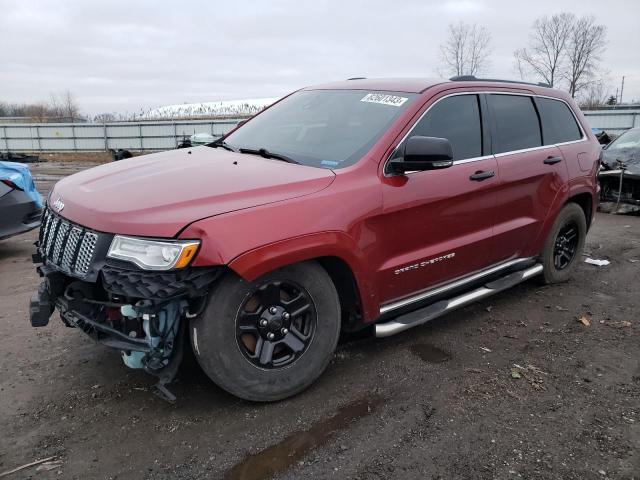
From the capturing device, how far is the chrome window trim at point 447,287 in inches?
138

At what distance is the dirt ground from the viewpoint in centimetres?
259

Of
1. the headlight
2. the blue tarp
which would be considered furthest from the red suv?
the blue tarp

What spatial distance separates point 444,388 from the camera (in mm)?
3287

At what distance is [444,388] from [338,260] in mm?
1035

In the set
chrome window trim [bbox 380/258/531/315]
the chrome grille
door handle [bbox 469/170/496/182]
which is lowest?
chrome window trim [bbox 380/258/531/315]

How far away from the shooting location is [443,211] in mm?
3650

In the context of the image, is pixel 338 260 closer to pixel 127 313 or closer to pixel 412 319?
pixel 412 319

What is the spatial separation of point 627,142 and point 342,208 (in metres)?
8.68

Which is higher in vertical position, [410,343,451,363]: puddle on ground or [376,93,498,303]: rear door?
[376,93,498,303]: rear door

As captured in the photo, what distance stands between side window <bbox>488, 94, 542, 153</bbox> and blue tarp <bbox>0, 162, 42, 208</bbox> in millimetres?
5052

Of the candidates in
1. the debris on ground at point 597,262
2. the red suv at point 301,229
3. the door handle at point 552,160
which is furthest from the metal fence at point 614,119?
the red suv at point 301,229

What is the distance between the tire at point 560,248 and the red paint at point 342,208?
485 millimetres

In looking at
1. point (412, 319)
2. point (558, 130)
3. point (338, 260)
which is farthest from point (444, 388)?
point (558, 130)

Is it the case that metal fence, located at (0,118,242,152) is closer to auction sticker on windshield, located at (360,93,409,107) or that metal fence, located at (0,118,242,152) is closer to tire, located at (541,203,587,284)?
tire, located at (541,203,587,284)
